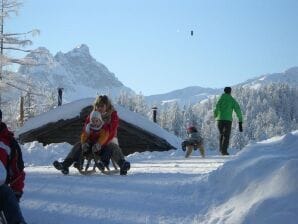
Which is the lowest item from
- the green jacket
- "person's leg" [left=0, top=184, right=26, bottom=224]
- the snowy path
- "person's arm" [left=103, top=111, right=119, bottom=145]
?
the snowy path

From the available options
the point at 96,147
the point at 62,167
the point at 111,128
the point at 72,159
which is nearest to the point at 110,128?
the point at 111,128

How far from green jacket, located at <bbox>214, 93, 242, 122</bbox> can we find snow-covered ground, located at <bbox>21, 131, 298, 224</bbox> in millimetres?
6258

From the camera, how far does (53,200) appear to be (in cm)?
697

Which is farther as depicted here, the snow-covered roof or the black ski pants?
the snow-covered roof

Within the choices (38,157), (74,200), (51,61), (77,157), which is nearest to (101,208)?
(74,200)

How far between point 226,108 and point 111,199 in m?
8.30

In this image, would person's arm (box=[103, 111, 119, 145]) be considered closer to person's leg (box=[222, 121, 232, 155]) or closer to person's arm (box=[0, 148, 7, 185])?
person's arm (box=[0, 148, 7, 185])

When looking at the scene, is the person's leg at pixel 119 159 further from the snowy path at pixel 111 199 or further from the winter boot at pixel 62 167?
the winter boot at pixel 62 167

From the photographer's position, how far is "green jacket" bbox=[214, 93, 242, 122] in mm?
14672

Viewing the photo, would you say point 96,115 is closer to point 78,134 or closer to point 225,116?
point 225,116

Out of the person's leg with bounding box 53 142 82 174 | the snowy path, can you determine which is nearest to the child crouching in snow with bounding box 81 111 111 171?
the person's leg with bounding box 53 142 82 174

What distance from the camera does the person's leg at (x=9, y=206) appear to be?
4.72 m

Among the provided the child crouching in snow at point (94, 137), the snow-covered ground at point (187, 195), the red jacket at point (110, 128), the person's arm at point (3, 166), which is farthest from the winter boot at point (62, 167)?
the person's arm at point (3, 166)

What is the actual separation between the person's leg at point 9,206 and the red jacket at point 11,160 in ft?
0.40
